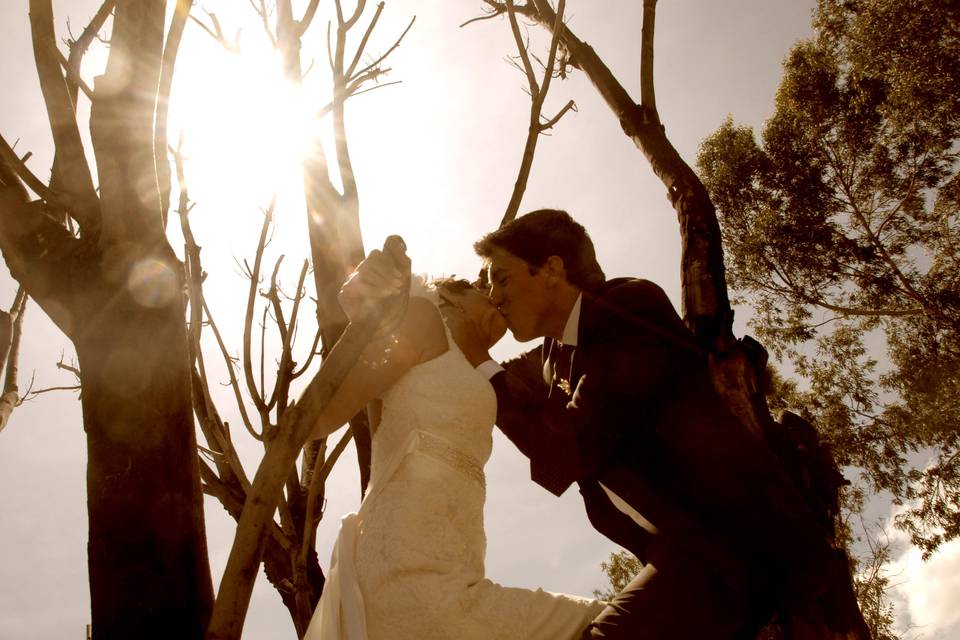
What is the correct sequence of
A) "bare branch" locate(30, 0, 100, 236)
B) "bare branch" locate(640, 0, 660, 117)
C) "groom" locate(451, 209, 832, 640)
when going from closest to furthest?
"bare branch" locate(30, 0, 100, 236), "groom" locate(451, 209, 832, 640), "bare branch" locate(640, 0, 660, 117)

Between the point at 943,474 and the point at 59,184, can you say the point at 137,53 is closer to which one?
the point at 59,184

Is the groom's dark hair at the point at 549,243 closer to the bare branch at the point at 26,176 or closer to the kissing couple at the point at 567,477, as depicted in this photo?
the kissing couple at the point at 567,477

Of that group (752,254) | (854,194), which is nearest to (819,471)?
(752,254)

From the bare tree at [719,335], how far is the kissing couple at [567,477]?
16.3 inches

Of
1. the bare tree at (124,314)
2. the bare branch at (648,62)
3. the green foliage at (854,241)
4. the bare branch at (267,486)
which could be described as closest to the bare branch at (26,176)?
the bare tree at (124,314)

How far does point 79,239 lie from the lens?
5.55ft

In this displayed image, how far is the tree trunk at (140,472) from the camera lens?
131cm

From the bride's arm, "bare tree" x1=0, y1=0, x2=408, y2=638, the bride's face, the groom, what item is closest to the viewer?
"bare tree" x1=0, y1=0, x2=408, y2=638

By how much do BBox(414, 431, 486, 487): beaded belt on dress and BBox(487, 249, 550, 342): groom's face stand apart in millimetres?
1128

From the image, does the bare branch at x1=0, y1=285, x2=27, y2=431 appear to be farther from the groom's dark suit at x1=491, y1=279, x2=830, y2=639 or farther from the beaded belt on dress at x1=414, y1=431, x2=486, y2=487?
the beaded belt on dress at x1=414, y1=431, x2=486, y2=487

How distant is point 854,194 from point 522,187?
526 inches

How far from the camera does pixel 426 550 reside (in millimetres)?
1615

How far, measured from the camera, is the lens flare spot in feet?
5.08

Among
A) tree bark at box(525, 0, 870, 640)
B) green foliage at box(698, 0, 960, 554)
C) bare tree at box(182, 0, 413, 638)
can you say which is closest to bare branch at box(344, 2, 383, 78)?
bare tree at box(182, 0, 413, 638)
